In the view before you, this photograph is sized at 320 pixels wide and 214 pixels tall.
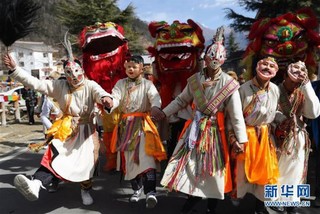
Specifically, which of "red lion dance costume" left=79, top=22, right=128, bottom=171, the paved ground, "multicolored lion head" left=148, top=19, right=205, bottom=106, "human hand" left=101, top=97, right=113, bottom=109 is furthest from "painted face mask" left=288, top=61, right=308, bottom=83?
"red lion dance costume" left=79, top=22, right=128, bottom=171

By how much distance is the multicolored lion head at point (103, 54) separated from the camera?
14.5ft

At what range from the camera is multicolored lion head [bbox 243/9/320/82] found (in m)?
3.58

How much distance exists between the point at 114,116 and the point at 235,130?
1901 mm

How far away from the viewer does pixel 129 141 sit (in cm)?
352

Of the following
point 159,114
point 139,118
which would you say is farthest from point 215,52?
point 139,118

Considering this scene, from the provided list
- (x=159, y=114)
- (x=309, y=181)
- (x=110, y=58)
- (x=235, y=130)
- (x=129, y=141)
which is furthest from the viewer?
(x=110, y=58)

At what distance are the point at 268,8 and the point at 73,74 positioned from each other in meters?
10.0

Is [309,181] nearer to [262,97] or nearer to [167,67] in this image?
[262,97]

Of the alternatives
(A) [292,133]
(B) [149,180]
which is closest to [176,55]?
(B) [149,180]

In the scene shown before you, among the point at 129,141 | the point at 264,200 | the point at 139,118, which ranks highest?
the point at 139,118

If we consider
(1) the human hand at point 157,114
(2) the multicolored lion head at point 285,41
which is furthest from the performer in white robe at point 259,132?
(1) the human hand at point 157,114

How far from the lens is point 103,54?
4477mm

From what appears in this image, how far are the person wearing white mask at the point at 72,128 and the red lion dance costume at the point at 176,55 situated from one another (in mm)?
1172

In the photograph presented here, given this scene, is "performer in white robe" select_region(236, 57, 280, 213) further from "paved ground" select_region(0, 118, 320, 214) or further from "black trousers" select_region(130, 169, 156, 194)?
"black trousers" select_region(130, 169, 156, 194)
